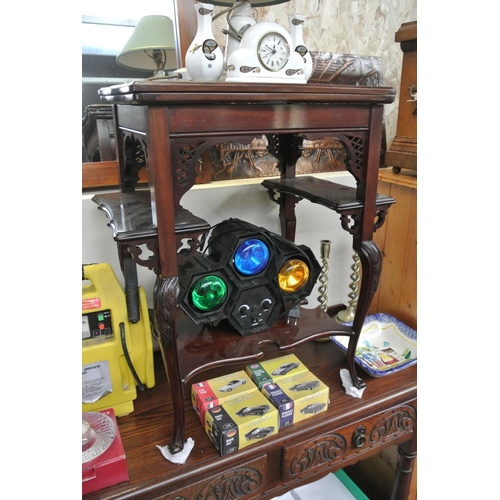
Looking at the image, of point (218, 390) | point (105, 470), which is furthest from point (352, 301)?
point (105, 470)

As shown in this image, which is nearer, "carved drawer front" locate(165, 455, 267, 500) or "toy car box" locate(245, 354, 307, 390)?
"carved drawer front" locate(165, 455, 267, 500)

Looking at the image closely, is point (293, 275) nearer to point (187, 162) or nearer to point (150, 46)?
point (187, 162)

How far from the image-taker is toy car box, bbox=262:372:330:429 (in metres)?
0.99

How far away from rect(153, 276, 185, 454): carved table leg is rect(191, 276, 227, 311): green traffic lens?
0.15 metres

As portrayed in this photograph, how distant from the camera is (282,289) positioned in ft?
3.51

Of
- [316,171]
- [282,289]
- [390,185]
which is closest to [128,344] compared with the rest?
[282,289]

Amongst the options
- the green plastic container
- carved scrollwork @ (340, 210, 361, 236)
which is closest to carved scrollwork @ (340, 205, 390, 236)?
carved scrollwork @ (340, 210, 361, 236)

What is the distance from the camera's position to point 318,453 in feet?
3.46

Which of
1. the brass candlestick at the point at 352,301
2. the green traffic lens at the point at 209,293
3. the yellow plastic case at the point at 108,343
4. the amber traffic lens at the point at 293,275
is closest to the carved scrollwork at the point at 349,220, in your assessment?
the amber traffic lens at the point at 293,275

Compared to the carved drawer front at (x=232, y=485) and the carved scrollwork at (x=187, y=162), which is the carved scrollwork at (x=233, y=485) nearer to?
the carved drawer front at (x=232, y=485)

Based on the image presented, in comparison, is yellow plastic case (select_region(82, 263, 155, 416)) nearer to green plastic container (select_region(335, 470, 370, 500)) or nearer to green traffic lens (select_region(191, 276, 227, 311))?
green traffic lens (select_region(191, 276, 227, 311))

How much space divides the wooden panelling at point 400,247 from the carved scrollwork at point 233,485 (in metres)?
0.77

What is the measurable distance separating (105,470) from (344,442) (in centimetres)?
62
